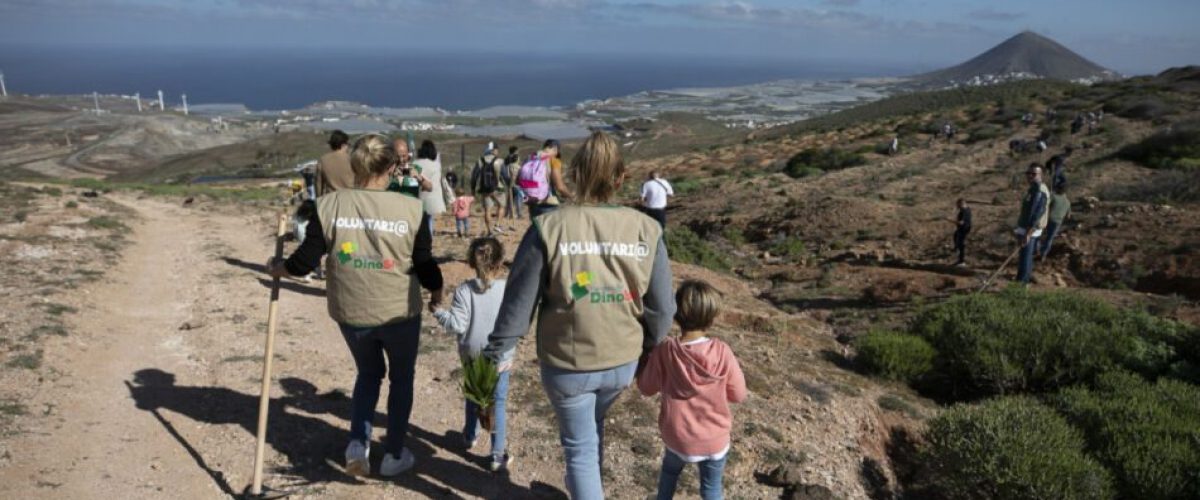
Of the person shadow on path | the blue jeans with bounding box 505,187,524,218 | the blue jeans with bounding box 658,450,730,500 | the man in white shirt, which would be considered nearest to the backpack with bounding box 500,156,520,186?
the blue jeans with bounding box 505,187,524,218

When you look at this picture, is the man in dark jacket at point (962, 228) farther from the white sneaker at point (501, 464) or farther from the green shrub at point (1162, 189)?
the white sneaker at point (501, 464)

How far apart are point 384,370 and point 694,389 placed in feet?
6.21

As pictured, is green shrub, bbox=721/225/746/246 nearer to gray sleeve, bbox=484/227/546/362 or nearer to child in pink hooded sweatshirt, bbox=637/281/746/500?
child in pink hooded sweatshirt, bbox=637/281/746/500

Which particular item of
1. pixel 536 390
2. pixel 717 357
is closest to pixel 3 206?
pixel 536 390

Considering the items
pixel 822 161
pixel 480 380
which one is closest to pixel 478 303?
pixel 480 380

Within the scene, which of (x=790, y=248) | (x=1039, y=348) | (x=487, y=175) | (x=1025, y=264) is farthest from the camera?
(x=790, y=248)

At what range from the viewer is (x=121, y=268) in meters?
9.91

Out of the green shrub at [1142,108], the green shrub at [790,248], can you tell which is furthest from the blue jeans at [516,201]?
the green shrub at [1142,108]

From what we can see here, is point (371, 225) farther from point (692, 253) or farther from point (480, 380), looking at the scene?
point (692, 253)

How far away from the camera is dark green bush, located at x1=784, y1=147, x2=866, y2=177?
1291 inches

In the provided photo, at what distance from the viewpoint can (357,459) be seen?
413cm

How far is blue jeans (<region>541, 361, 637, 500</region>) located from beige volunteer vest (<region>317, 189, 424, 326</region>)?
1.14 meters

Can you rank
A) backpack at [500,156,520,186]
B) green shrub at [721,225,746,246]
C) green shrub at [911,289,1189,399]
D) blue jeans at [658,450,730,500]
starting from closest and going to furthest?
blue jeans at [658,450,730,500] < green shrub at [911,289,1189,399] < backpack at [500,156,520,186] < green shrub at [721,225,746,246]

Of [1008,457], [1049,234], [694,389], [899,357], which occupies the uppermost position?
[694,389]
